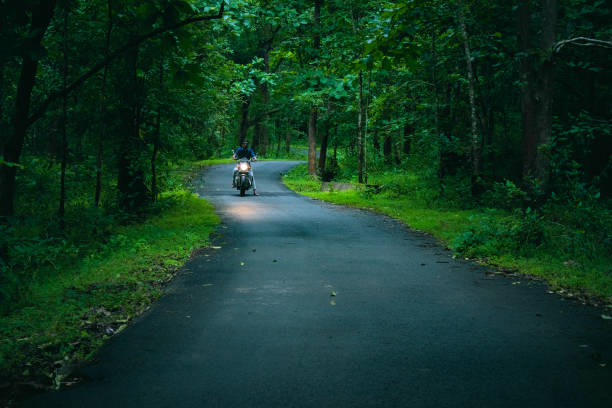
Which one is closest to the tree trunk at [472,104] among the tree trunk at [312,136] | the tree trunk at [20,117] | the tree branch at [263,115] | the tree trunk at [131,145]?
the tree trunk at [131,145]

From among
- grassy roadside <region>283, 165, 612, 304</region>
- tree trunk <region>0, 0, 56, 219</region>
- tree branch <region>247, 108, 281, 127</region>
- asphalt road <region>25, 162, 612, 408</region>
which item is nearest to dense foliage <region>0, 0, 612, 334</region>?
tree trunk <region>0, 0, 56, 219</region>

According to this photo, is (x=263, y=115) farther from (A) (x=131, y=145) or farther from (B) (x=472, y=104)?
(A) (x=131, y=145)

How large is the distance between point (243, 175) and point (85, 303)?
16.9 meters

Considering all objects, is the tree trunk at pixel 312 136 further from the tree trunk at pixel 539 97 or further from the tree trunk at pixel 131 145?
the tree trunk at pixel 539 97

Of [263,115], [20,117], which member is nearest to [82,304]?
[20,117]

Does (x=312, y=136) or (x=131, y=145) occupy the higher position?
(x=312, y=136)

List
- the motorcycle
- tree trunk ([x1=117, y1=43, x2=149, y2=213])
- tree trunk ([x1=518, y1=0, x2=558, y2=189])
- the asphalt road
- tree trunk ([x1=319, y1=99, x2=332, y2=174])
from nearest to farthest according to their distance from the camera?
the asphalt road < tree trunk ([x1=518, y1=0, x2=558, y2=189]) < tree trunk ([x1=117, y1=43, x2=149, y2=213]) < the motorcycle < tree trunk ([x1=319, y1=99, x2=332, y2=174])

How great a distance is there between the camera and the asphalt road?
4.00 m

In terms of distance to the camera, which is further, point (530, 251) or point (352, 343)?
point (530, 251)

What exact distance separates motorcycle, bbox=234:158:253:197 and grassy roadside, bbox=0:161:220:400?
35.6 feet

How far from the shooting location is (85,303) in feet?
21.1

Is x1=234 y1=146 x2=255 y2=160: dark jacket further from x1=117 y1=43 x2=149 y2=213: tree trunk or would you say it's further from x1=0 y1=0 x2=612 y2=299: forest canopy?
x1=117 y1=43 x2=149 y2=213: tree trunk

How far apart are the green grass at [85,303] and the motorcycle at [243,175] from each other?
11.0 meters

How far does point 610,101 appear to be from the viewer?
16188 millimetres
